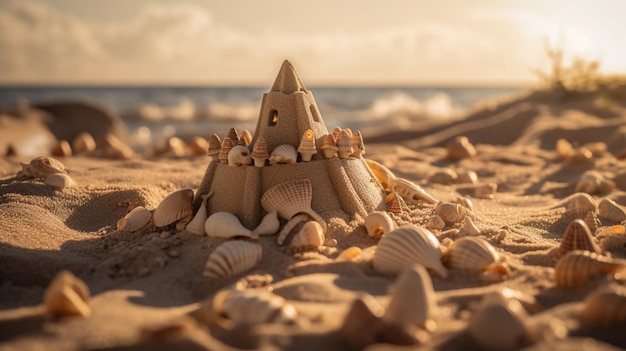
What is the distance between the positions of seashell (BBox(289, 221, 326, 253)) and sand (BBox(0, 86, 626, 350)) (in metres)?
0.09

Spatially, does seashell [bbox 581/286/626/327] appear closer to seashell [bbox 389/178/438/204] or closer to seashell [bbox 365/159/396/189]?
seashell [bbox 389/178/438/204]

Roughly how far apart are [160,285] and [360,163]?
1.99m

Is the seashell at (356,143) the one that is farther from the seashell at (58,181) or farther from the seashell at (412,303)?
the seashell at (58,181)

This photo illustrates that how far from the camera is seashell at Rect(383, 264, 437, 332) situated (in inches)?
94.0

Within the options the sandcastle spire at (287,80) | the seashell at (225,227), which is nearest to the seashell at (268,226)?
the seashell at (225,227)

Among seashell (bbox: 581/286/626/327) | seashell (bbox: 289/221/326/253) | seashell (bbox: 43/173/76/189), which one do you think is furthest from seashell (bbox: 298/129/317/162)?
seashell (bbox: 43/173/76/189)

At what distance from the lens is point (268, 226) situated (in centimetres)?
374

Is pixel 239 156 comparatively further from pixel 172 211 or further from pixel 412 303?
pixel 412 303

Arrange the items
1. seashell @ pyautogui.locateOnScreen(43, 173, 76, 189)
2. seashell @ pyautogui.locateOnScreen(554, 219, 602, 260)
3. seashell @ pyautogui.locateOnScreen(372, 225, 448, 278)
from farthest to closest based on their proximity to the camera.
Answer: seashell @ pyautogui.locateOnScreen(43, 173, 76, 189) → seashell @ pyautogui.locateOnScreen(554, 219, 602, 260) → seashell @ pyautogui.locateOnScreen(372, 225, 448, 278)

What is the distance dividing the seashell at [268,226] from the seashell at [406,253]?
33.8 inches

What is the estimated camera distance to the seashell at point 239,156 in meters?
3.97

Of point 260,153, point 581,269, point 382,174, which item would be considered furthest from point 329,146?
point 581,269

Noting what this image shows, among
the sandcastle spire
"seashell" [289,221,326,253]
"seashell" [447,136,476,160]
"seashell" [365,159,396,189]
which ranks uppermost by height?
the sandcastle spire

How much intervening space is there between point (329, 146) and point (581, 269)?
1.98 metres
